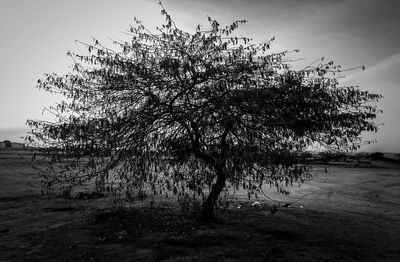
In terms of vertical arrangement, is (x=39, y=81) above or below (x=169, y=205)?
above

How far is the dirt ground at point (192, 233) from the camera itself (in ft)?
23.9

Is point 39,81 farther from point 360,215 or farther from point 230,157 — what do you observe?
point 360,215

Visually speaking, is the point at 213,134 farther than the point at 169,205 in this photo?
No

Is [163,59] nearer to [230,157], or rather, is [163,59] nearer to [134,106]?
[134,106]

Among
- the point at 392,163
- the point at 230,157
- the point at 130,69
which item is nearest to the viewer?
the point at 230,157

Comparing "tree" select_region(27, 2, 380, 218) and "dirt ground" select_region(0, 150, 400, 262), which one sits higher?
"tree" select_region(27, 2, 380, 218)

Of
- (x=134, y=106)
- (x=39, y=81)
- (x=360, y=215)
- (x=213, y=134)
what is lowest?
(x=360, y=215)

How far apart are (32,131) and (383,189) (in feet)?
Answer: 68.7

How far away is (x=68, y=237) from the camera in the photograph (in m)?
8.40

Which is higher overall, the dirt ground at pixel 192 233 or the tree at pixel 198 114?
the tree at pixel 198 114

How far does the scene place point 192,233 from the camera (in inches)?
340

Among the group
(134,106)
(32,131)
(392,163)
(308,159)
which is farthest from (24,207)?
(392,163)

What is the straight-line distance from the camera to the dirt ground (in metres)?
7.27

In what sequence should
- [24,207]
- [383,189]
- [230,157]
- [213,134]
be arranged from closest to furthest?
[230,157] → [213,134] → [24,207] → [383,189]
